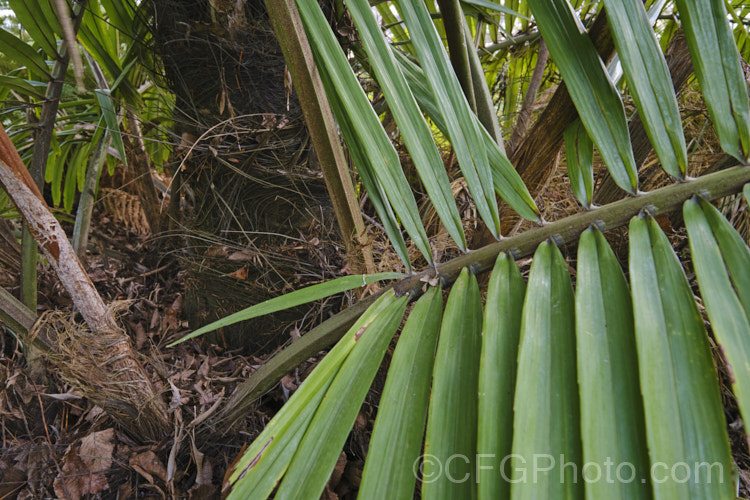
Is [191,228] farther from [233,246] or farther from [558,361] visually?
[558,361]

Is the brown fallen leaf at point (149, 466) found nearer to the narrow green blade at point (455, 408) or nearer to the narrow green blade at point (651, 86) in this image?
the narrow green blade at point (455, 408)

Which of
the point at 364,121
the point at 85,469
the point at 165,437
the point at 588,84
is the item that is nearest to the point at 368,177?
the point at 364,121

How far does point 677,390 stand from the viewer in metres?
0.25

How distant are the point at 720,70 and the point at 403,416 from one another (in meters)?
0.40

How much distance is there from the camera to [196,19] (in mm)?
633

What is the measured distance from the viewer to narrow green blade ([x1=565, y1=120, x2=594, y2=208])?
18.5 inches

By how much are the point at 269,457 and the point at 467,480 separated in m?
0.17

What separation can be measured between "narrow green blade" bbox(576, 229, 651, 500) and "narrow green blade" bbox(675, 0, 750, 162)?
0.51 ft

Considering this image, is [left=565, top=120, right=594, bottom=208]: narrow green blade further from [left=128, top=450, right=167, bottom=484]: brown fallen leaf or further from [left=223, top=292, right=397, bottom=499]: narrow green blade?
[left=128, top=450, right=167, bottom=484]: brown fallen leaf

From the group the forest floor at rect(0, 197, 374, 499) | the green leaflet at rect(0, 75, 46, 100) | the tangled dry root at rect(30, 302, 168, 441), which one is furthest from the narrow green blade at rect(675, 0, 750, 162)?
the green leaflet at rect(0, 75, 46, 100)

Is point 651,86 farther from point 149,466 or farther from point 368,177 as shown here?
point 149,466

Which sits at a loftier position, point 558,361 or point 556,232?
point 556,232

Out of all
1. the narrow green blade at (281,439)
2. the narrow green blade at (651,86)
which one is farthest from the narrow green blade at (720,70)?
the narrow green blade at (281,439)

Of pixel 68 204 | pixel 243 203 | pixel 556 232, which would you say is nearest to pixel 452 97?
pixel 556 232
